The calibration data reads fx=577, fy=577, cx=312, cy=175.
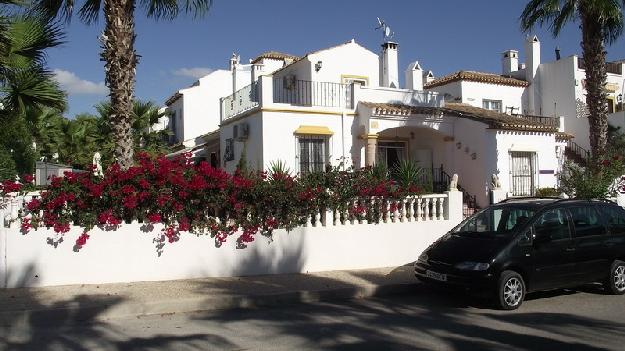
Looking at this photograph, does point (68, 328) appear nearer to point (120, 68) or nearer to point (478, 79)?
point (120, 68)

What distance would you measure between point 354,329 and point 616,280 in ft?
16.1

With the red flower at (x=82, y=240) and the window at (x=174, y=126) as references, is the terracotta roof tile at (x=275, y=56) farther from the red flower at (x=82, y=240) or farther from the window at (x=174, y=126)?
the red flower at (x=82, y=240)

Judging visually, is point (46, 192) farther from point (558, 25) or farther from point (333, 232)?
point (558, 25)

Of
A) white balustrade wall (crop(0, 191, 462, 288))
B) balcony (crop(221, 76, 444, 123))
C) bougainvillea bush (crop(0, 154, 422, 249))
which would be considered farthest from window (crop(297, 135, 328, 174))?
bougainvillea bush (crop(0, 154, 422, 249))

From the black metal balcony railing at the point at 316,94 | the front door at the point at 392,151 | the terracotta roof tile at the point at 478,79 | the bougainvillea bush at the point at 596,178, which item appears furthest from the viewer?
the terracotta roof tile at the point at 478,79

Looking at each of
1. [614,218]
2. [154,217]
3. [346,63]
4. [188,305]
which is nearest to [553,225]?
[614,218]

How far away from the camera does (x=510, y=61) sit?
3136cm

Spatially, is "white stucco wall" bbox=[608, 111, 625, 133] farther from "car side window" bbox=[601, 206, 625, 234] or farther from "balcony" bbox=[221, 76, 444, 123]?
"car side window" bbox=[601, 206, 625, 234]

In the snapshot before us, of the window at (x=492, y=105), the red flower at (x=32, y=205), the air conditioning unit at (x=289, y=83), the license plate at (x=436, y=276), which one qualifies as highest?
the window at (x=492, y=105)

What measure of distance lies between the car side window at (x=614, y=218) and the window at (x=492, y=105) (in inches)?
719

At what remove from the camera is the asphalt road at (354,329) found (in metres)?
6.36

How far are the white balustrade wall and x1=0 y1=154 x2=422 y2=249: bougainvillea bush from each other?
16cm

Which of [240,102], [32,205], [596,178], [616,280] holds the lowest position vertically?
[616,280]

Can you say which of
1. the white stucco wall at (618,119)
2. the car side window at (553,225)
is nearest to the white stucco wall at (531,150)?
the white stucco wall at (618,119)
